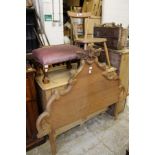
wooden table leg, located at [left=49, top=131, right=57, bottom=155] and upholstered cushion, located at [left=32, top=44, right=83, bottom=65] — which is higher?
upholstered cushion, located at [left=32, top=44, right=83, bottom=65]

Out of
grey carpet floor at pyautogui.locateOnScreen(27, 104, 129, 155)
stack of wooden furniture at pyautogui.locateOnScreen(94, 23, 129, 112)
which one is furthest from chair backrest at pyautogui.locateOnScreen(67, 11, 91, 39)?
grey carpet floor at pyautogui.locateOnScreen(27, 104, 129, 155)

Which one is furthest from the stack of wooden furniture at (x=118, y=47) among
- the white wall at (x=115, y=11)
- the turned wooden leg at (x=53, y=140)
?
the white wall at (x=115, y=11)

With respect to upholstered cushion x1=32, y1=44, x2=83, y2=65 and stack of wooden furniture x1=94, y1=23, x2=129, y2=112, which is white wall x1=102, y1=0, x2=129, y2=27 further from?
upholstered cushion x1=32, y1=44, x2=83, y2=65

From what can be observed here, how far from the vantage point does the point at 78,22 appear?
7.80ft

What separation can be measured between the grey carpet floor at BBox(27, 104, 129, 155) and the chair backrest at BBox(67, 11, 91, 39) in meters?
1.09

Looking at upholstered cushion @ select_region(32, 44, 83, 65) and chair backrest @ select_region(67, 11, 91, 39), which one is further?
chair backrest @ select_region(67, 11, 91, 39)

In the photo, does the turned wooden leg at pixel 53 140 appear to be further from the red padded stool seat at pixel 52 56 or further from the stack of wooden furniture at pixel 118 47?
the stack of wooden furniture at pixel 118 47

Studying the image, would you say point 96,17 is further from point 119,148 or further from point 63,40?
point 119,148

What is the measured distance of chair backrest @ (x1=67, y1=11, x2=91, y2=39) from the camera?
2033mm

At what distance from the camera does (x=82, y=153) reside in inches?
66.1

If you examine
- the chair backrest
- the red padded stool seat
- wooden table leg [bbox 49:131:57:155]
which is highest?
the chair backrest

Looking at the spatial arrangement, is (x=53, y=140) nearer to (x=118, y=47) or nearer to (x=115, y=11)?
(x=118, y=47)
